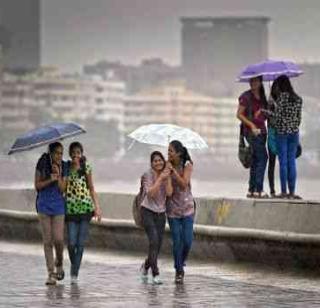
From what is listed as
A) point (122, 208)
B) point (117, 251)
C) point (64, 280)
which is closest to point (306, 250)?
point (64, 280)

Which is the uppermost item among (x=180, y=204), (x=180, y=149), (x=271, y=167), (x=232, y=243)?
(x=180, y=149)

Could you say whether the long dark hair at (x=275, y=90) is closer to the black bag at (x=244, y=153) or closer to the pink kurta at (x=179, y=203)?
the black bag at (x=244, y=153)

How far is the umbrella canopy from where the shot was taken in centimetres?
1227

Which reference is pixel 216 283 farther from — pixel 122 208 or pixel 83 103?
pixel 83 103

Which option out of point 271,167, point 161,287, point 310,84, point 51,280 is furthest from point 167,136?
point 310,84

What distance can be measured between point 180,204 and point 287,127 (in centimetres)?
248

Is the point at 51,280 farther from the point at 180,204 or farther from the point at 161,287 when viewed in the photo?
the point at 180,204

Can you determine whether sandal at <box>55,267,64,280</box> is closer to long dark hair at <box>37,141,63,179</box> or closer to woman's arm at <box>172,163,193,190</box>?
long dark hair at <box>37,141,63,179</box>

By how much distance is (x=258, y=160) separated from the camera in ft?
48.4

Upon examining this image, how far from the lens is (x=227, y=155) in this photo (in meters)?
178

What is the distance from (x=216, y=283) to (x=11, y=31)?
575 ft

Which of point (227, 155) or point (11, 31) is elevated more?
point (11, 31)

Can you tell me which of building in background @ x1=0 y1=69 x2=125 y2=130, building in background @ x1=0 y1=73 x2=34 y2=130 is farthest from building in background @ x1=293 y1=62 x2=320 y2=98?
building in background @ x1=0 y1=73 x2=34 y2=130

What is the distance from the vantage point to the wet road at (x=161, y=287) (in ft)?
34.3
